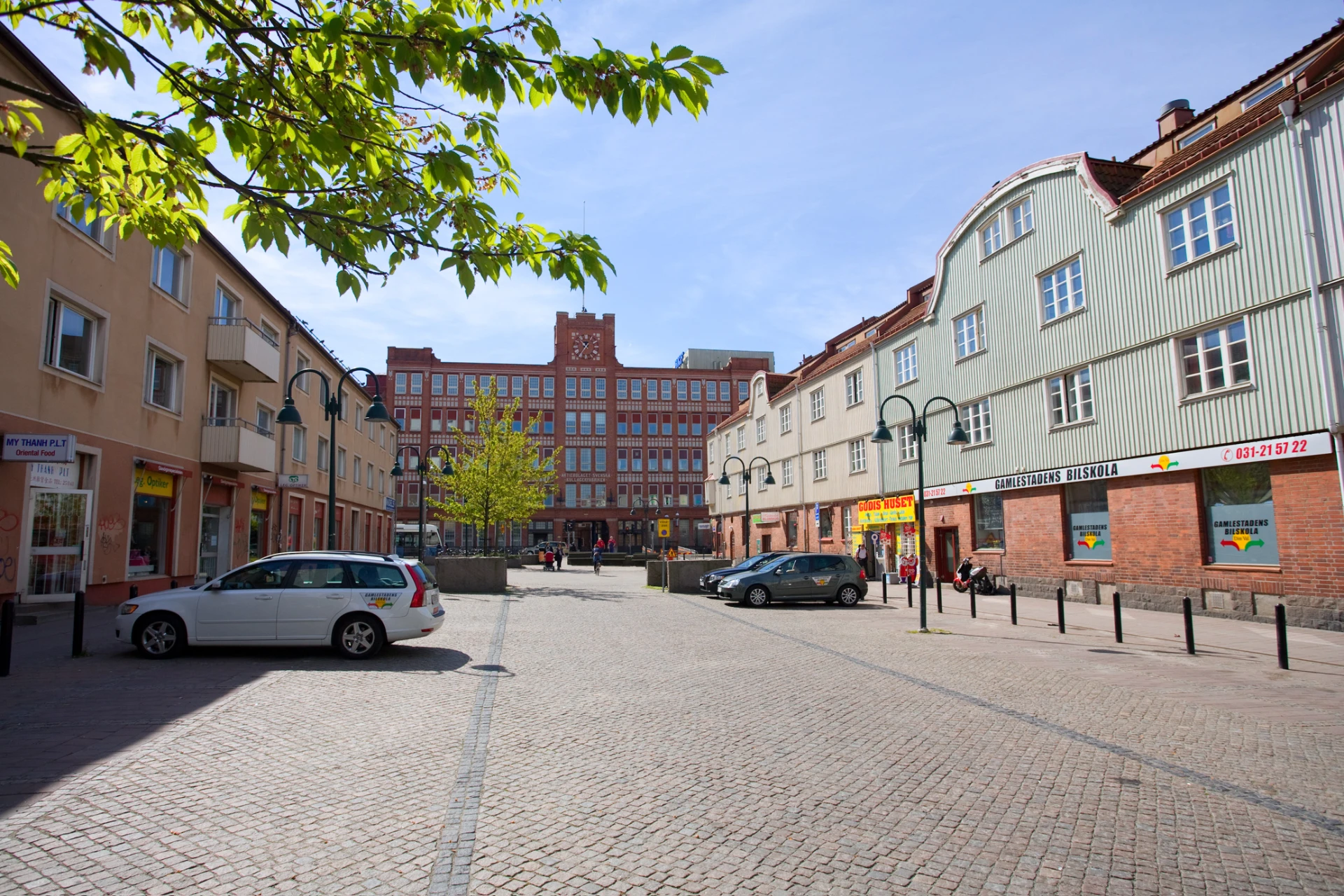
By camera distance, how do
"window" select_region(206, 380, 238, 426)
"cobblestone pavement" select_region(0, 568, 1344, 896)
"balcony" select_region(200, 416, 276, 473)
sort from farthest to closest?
"window" select_region(206, 380, 238, 426)
"balcony" select_region(200, 416, 276, 473)
"cobblestone pavement" select_region(0, 568, 1344, 896)

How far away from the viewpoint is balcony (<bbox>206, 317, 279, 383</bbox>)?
2248 centimetres

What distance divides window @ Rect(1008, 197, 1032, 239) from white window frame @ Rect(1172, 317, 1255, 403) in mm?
7004

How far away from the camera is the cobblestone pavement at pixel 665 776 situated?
3.95 meters

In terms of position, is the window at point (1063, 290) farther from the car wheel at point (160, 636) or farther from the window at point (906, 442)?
the car wheel at point (160, 636)

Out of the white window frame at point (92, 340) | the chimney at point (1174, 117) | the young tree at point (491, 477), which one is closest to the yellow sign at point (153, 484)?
the white window frame at point (92, 340)

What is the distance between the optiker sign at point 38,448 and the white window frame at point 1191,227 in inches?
894

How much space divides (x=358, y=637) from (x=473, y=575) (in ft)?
51.0

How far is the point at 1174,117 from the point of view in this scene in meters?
25.0

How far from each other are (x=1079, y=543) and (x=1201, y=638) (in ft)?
25.7

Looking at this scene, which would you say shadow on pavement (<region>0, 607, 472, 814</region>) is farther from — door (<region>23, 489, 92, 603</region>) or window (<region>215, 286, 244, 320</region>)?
window (<region>215, 286, 244, 320</region>)

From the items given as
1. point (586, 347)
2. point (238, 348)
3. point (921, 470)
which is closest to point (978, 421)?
point (921, 470)

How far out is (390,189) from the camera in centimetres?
544

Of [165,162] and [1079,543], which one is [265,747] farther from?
[1079,543]

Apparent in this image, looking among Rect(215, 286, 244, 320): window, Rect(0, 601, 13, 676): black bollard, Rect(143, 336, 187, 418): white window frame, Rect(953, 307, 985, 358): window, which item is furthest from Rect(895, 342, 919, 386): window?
Rect(0, 601, 13, 676): black bollard
